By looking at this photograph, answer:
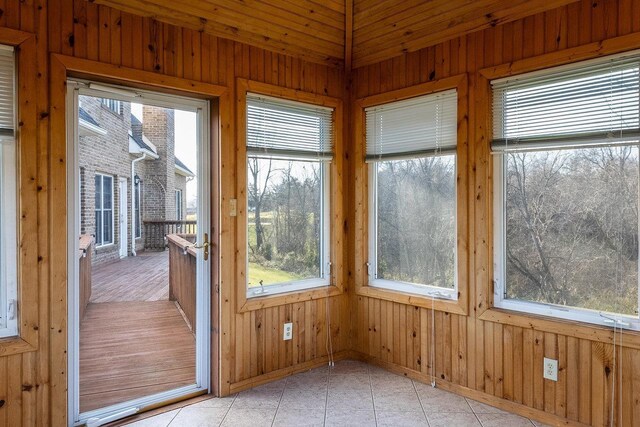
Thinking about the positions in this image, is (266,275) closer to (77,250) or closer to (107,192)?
(77,250)

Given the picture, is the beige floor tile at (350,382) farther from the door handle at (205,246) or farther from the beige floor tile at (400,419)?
the door handle at (205,246)

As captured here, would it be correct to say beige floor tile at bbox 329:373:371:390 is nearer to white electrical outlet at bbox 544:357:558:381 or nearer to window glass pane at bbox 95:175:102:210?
white electrical outlet at bbox 544:357:558:381

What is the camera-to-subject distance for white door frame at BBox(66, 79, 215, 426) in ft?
7.96

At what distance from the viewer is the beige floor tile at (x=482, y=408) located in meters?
2.70

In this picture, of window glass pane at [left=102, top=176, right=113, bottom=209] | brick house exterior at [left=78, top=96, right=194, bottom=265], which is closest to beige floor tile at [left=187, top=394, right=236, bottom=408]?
brick house exterior at [left=78, top=96, right=194, bottom=265]

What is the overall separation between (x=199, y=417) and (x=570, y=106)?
3027 mm

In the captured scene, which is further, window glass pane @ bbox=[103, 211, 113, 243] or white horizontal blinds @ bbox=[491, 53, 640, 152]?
window glass pane @ bbox=[103, 211, 113, 243]

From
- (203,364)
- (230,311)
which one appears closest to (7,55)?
(230,311)

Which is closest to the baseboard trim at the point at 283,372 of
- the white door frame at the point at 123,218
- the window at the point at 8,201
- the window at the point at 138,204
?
the window at the point at 8,201

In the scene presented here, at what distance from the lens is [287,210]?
344 centimetres

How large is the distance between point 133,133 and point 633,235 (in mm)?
9056

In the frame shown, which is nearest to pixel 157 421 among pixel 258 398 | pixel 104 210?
pixel 258 398

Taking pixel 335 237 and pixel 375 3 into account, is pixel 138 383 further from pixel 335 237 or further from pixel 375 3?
pixel 375 3

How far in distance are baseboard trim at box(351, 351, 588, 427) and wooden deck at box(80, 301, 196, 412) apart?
1571 mm
